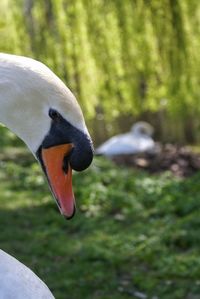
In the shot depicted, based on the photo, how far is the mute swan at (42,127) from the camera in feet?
7.25

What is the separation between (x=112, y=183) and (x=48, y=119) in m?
5.75

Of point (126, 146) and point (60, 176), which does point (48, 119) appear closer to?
point (60, 176)

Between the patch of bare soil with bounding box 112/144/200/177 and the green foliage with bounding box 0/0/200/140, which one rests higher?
the green foliage with bounding box 0/0/200/140

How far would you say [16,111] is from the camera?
229 centimetres

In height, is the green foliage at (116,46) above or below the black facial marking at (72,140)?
below

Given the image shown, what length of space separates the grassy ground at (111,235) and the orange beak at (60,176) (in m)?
2.51

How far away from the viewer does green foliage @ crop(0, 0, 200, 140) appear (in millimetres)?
7641

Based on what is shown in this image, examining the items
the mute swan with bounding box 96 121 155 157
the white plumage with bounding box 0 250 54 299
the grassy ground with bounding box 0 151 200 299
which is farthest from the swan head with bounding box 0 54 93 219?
the mute swan with bounding box 96 121 155 157

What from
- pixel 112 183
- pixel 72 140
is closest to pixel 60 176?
pixel 72 140

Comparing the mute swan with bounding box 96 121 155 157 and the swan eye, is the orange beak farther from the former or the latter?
the mute swan with bounding box 96 121 155 157

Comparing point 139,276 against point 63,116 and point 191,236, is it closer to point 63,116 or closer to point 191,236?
point 191,236

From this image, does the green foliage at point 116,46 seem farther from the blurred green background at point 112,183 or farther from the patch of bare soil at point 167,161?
the patch of bare soil at point 167,161

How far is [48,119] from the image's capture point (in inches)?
89.7

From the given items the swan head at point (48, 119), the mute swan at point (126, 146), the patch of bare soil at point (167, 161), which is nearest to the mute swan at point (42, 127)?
the swan head at point (48, 119)
